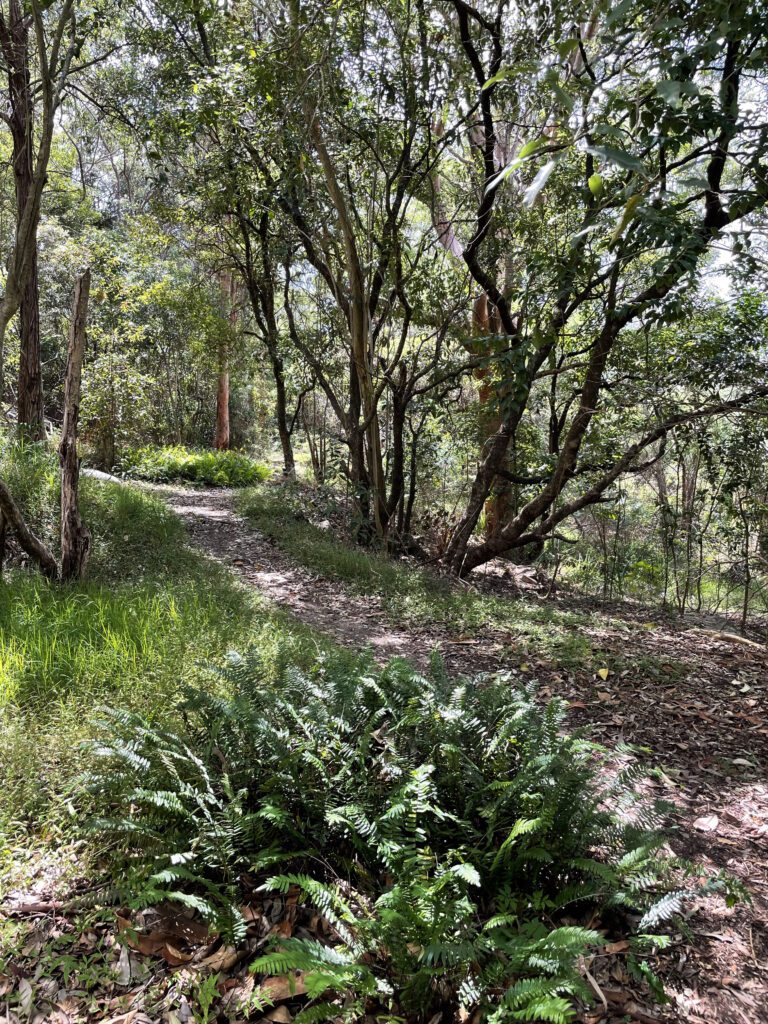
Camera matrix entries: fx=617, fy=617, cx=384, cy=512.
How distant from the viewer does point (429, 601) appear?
6.02 meters

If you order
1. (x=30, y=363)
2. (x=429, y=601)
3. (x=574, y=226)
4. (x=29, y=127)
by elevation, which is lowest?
(x=429, y=601)

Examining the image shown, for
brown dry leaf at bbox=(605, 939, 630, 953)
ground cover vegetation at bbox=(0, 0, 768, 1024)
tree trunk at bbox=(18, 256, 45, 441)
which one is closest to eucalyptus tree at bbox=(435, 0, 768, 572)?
ground cover vegetation at bbox=(0, 0, 768, 1024)

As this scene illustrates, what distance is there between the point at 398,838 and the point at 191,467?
12041 mm

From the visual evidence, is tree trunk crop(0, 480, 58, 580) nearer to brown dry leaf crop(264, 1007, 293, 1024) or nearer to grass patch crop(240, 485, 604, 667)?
grass patch crop(240, 485, 604, 667)

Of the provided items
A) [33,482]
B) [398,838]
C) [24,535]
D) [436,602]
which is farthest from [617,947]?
[33,482]

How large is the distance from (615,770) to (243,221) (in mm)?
9676

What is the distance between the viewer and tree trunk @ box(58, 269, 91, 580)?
15.3 feet

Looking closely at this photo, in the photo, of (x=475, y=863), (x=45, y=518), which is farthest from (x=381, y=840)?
(x=45, y=518)

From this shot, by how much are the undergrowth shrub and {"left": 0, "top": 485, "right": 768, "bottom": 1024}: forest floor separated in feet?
0.58

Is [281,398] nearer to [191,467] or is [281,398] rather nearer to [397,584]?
[191,467]

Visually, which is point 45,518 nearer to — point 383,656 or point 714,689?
point 383,656

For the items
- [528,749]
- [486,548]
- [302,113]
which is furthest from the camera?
[486,548]

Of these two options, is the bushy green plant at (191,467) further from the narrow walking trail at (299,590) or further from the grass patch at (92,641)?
the grass patch at (92,641)

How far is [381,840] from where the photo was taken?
6.93 ft
